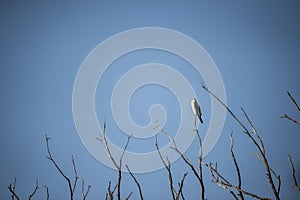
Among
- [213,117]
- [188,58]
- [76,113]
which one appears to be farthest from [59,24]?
[213,117]

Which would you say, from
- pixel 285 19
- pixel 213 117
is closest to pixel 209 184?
pixel 213 117

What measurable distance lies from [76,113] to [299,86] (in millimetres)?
2302

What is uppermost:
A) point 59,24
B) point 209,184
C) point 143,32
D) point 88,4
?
point 88,4

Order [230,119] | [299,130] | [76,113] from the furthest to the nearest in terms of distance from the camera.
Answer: [299,130] → [230,119] → [76,113]

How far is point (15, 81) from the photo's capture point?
2.86m

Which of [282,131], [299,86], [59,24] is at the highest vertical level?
[59,24]

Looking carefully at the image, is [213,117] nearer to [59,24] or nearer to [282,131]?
[282,131]

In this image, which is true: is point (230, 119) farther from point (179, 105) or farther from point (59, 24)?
point (59, 24)

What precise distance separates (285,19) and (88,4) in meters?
2.10

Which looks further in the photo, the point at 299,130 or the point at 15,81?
the point at 299,130

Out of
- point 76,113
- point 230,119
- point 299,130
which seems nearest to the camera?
point 76,113

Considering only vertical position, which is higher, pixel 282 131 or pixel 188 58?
pixel 188 58

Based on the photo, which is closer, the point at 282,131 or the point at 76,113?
the point at 76,113

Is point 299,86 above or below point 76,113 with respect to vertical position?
above
